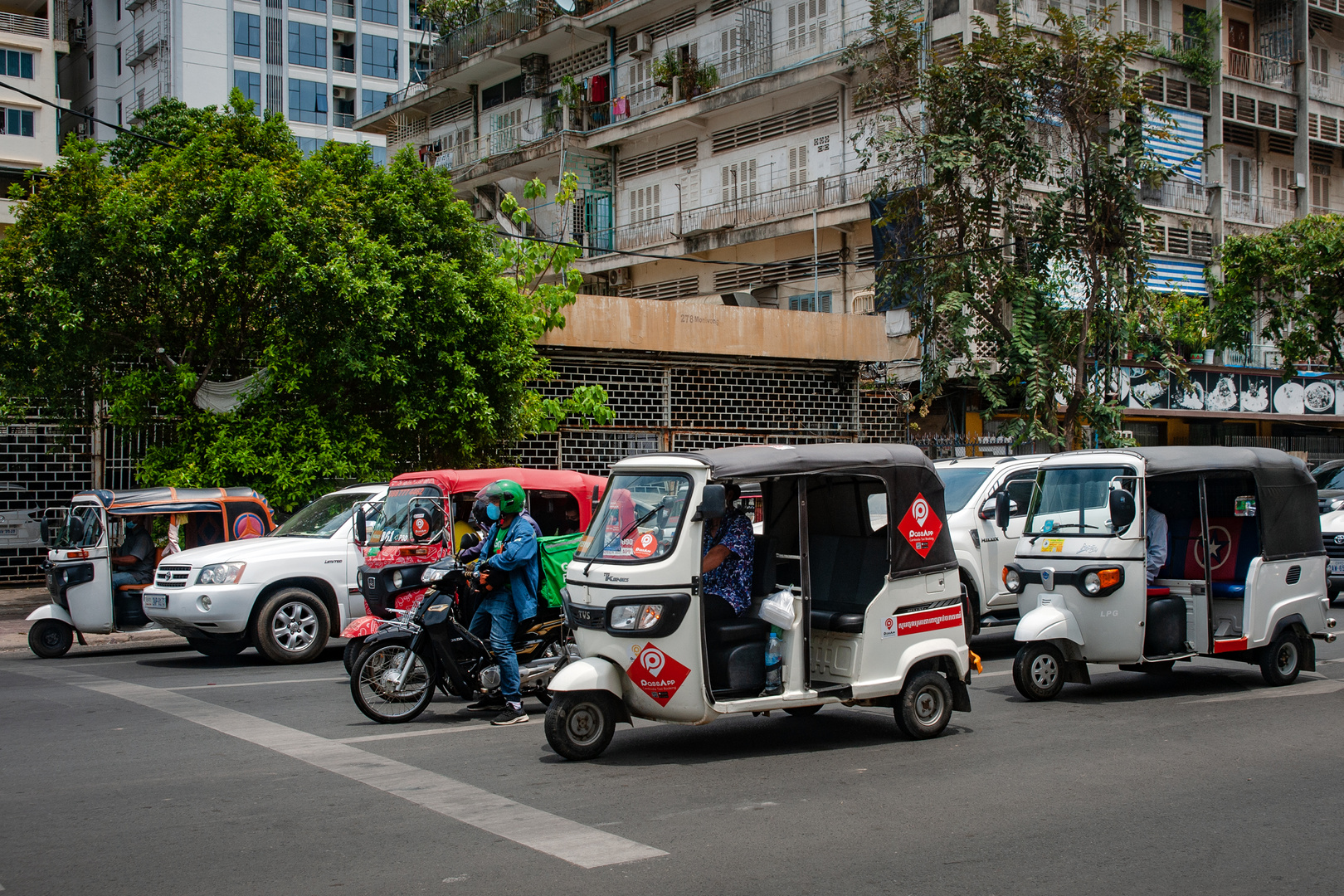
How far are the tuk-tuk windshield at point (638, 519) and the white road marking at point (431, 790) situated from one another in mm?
1712

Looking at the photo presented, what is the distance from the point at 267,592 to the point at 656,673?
6308mm

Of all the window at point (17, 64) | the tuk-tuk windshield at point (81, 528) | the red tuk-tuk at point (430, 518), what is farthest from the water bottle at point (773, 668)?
the window at point (17, 64)

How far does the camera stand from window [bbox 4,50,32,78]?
4728cm

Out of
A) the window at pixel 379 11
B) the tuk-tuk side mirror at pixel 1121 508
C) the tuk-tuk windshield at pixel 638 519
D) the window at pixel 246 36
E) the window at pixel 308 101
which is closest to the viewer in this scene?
the tuk-tuk windshield at pixel 638 519

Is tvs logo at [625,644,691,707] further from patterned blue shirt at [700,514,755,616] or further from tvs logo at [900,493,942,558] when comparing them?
tvs logo at [900,493,942,558]

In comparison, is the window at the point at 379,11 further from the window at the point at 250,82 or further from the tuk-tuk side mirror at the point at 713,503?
the tuk-tuk side mirror at the point at 713,503

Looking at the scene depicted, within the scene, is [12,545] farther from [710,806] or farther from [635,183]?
[635,183]

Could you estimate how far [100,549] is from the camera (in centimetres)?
1279

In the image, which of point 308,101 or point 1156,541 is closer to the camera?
point 1156,541

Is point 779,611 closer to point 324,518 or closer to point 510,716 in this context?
point 510,716

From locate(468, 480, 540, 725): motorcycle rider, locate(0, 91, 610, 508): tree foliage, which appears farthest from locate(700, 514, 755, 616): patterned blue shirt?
locate(0, 91, 610, 508): tree foliage

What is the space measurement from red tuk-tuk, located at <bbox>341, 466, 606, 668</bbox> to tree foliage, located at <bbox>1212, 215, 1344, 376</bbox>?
22.2 meters

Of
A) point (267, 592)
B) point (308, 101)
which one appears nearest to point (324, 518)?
point (267, 592)

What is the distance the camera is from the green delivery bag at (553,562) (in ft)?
32.2
